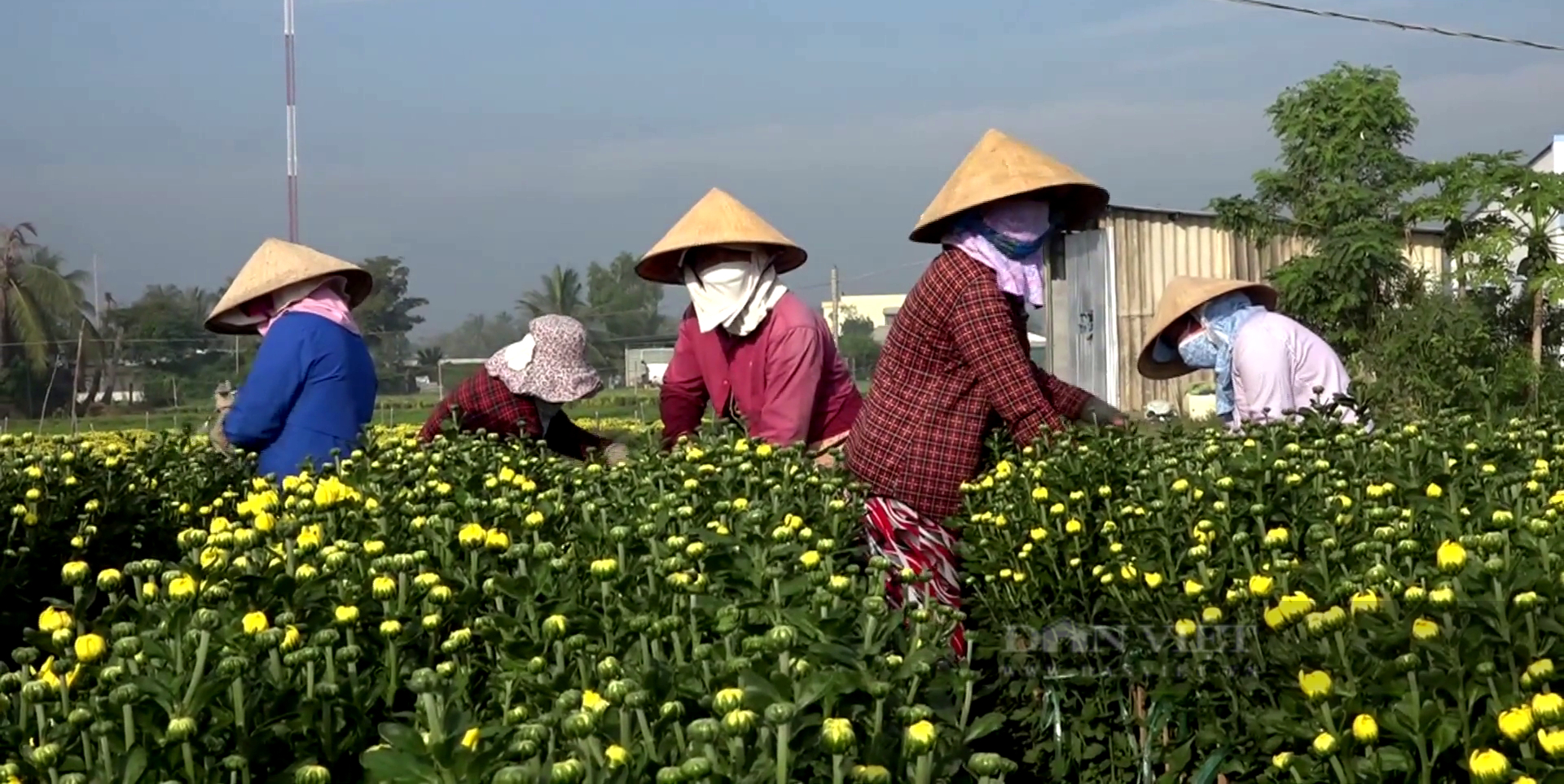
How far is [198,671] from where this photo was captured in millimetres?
1767

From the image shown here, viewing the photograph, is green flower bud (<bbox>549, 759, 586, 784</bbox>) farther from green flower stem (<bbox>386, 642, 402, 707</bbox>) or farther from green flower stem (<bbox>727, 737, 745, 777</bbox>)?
green flower stem (<bbox>386, 642, 402, 707</bbox>)

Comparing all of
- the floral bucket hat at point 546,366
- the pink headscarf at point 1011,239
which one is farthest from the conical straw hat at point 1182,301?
the floral bucket hat at point 546,366

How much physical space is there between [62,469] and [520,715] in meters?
3.29

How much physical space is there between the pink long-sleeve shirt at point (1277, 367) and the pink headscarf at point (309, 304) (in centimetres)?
276

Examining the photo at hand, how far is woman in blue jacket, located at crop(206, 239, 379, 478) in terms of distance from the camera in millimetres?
Answer: 4867

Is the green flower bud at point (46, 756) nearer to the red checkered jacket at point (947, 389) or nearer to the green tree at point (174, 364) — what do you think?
the red checkered jacket at point (947, 389)

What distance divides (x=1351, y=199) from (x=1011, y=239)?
11.0 meters

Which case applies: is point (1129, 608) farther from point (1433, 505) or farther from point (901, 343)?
point (901, 343)

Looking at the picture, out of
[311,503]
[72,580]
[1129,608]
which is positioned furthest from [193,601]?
[1129,608]

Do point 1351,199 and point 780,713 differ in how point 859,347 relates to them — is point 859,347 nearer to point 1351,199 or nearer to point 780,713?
point 1351,199

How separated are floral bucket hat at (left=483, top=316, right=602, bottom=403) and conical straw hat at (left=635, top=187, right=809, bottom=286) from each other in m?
0.38

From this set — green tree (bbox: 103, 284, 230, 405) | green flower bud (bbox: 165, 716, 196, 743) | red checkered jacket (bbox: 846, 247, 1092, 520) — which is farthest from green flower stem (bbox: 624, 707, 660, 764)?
green tree (bbox: 103, 284, 230, 405)

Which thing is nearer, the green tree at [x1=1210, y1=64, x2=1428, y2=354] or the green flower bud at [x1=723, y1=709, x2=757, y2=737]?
the green flower bud at [x1=723, y1=709, x2=757, y2=737]

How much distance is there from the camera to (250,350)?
75.3 ft
